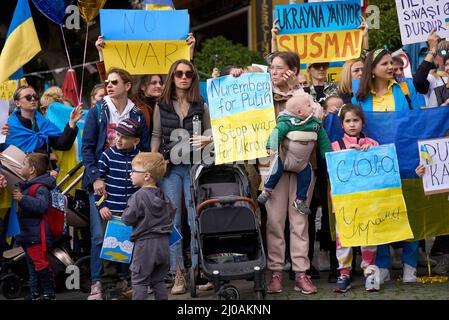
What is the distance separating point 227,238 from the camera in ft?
17.9

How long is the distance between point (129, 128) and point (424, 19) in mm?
2997

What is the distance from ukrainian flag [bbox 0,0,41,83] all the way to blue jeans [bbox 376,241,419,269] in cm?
389

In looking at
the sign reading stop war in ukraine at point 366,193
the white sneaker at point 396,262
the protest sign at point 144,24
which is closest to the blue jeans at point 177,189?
the sign reading stop war in ukraine at point 366,193

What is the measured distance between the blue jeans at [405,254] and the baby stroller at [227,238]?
1166 millimetres

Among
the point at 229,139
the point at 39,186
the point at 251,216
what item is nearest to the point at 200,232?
the point at 251,216

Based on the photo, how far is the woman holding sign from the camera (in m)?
5.89

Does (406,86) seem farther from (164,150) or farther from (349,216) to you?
(164,150)

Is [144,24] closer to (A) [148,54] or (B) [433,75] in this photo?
(A) [148,54]

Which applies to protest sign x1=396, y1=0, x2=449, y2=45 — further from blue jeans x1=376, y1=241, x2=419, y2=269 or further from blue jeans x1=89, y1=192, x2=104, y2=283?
blue jeans x1=89, y1=192, x2=104, y2=283

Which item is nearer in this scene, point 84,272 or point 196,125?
point 196,125

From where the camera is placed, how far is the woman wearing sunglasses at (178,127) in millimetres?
5926

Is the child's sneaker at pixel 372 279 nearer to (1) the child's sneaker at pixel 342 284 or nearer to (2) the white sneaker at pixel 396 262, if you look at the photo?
(1) the child's sneaker at pixel 342 284

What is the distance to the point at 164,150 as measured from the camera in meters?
5.95

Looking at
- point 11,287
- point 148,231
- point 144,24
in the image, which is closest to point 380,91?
point 144,24
